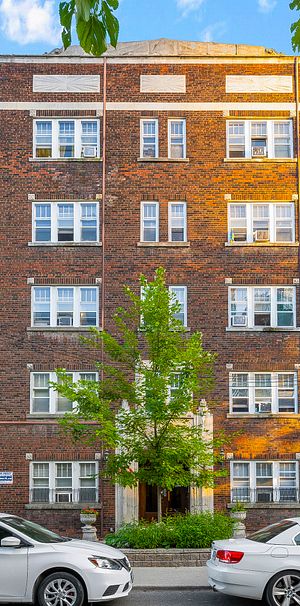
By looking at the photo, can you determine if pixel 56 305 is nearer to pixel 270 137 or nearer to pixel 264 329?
pixel 264 329

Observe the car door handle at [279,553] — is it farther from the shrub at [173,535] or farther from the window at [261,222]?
the window at [261,222]

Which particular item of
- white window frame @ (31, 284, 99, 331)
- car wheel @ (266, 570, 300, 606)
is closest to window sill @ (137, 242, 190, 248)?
white window frame @ (31, 284, 99, 331)

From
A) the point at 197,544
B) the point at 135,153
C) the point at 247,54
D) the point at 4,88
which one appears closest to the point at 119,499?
the point at 197,544

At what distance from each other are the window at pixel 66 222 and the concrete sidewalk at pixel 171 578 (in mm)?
12300

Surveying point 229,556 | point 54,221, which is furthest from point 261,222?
point 229,556

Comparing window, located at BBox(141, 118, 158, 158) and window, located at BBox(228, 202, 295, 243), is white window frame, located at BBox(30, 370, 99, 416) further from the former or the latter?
window, located at BBox(141, 118, 158, 158)

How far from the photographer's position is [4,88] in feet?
89.5

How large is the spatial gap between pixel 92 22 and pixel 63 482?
22.3 meters

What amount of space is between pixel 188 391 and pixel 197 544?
414cm

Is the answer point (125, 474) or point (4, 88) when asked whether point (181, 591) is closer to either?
point (125, 474)

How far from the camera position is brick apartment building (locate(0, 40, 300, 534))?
84.1ft

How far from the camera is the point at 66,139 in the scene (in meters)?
27.3

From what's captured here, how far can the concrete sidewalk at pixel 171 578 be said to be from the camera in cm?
1501

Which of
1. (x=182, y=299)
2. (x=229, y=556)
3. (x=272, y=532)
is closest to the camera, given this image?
(x=229, y=556)
